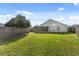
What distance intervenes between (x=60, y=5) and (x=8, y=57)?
0.75 metres

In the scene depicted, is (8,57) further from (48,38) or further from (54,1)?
(54,1)

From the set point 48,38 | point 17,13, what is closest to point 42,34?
point 48,38

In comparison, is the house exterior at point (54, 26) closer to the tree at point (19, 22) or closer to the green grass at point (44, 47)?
the green grass at point (44, 47)

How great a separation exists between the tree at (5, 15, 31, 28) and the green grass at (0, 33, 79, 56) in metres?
0.14

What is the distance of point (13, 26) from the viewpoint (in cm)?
406

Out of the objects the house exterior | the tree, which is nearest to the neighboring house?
the house exterior

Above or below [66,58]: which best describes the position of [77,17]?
above

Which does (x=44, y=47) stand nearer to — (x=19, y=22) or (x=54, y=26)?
(x=54, y=26)

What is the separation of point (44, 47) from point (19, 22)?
364mm

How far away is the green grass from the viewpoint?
13.2ft

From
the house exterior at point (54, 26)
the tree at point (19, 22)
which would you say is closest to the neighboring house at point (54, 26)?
the house exterior at point (54, 26)

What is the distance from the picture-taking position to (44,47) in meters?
4.04

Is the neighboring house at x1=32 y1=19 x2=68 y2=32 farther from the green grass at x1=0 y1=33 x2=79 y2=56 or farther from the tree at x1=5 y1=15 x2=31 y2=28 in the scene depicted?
the tree at x1=5 y1=15 x2=31 y2=28

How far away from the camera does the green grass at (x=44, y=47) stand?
4.02 metres
